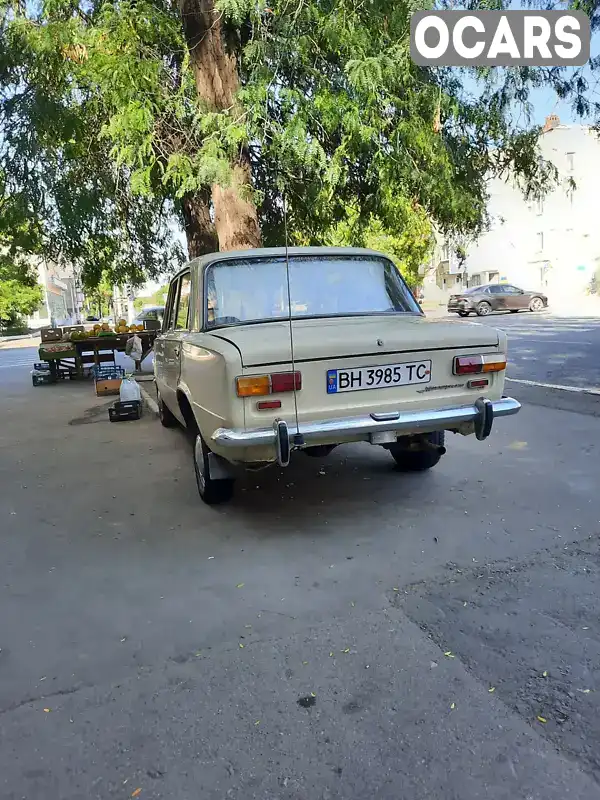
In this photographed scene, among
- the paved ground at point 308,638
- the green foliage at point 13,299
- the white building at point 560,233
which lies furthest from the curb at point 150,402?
the green foliage at point 13,299

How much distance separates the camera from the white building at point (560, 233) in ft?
137

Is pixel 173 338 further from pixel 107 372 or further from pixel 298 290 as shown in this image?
pixel 107 372

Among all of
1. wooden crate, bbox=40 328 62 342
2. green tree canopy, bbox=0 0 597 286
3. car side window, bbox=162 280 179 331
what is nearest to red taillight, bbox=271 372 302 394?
car side window, bbox=162 280 179 331

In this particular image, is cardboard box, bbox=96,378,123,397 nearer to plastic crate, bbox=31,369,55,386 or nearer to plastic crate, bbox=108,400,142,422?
plastic crate, bbox=31,369,55,386

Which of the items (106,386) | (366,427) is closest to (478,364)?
(366,427)

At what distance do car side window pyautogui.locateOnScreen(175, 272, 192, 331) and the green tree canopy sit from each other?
9.19ft

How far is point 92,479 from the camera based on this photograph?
18.4 ft

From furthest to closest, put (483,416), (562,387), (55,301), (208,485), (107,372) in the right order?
(55,301)
(107,372)
(562,387)
(208,485)
(483,416)

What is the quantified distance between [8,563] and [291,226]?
857 cm

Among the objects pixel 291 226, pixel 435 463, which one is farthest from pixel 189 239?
pixel 435 463

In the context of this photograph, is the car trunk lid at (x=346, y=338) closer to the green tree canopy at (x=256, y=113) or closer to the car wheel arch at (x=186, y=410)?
the car wheel arch at (x=186, y=410)

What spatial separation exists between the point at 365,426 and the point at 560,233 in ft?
151

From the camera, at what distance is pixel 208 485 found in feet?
14.8

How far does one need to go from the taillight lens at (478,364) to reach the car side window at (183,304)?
227 centimetres
